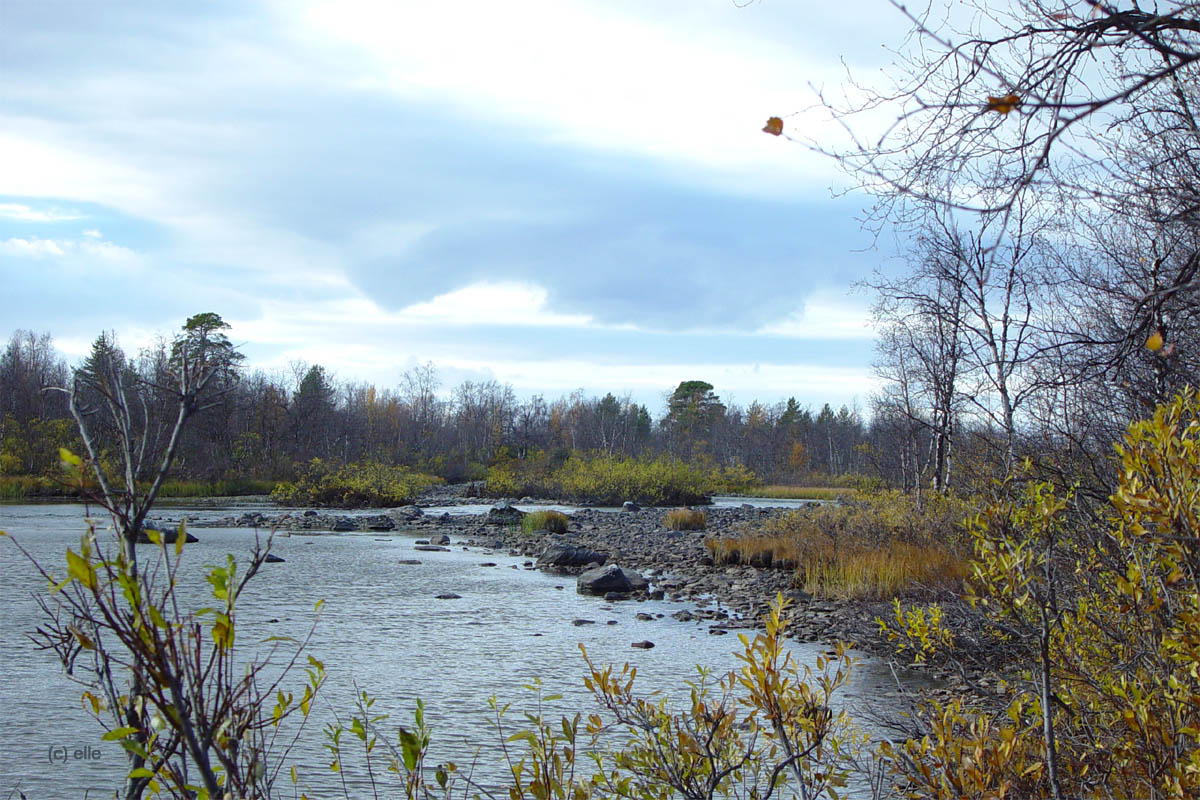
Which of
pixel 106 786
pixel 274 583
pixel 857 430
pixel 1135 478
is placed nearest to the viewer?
pixel 1135 478

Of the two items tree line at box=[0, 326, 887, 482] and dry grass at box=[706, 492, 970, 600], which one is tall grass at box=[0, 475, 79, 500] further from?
dry grass at box=[706, 492, 970, 600]

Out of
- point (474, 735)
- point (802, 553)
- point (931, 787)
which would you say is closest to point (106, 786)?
point (474, 735)

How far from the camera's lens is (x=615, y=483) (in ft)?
128

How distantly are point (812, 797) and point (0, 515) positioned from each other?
26554 mm

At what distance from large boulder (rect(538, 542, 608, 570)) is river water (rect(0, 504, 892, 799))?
91cm

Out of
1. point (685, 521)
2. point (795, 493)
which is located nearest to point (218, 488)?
point (685, 521)

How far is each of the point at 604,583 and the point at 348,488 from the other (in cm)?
2396

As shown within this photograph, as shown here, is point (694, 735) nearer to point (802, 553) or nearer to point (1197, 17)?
point (1197, 17)

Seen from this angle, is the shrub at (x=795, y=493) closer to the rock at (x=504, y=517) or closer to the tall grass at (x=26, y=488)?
the rock at (x=504, y=517)

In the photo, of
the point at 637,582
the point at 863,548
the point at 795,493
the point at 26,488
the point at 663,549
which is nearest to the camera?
the point at 863,548

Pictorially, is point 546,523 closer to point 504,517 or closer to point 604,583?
point 504,517

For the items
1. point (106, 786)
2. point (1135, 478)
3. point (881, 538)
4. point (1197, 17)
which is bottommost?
point (106, 786)

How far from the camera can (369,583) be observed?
15.5 meters

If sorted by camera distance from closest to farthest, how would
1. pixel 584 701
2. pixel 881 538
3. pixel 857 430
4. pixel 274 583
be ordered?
pixel 584 701
pixel 274 583
pixel 881 538
pixel 857 430
